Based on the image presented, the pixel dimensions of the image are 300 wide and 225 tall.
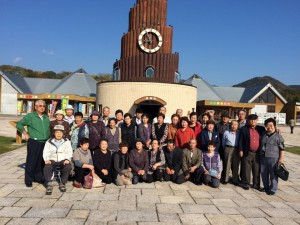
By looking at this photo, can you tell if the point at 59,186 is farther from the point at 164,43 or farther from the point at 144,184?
the point at 164,43

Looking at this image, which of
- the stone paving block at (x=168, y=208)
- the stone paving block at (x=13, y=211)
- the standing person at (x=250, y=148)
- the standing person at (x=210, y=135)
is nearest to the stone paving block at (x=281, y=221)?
the stone paving block at (x=168, y=208)

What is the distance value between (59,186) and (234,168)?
4.32 metres

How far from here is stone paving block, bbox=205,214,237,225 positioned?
4.31 meters

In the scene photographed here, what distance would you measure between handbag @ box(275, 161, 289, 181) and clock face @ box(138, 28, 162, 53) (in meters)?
20.6

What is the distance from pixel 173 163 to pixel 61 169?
9.16 ft

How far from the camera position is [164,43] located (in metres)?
25.4

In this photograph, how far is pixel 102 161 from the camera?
6.25 m

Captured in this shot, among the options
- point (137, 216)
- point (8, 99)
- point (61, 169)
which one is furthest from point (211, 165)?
point (8, 99)

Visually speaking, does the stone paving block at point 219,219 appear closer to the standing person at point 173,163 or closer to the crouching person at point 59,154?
the standing person at point 173,163

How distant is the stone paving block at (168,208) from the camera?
471 centimetres

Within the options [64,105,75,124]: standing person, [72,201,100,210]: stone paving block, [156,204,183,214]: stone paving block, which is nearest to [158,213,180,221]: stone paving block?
[156,204,183,214]: stone paving block

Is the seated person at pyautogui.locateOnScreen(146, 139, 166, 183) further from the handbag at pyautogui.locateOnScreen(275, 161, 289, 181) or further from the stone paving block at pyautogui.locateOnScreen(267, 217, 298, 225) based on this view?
the stone paving block at pyautogui.locateOnScreen(267, 217, 298, 225)

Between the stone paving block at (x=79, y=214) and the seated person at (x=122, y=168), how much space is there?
5.63 ft

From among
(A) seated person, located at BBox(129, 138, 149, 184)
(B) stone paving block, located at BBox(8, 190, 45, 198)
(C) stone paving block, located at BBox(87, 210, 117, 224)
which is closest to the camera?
(C) stone paving block, located at BBox(87, 210, 117, 224)
